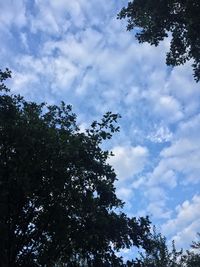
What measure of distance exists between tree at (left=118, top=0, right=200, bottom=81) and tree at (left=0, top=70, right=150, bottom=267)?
8.15 m

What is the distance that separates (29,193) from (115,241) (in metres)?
6.97

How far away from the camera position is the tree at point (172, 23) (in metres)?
17.4

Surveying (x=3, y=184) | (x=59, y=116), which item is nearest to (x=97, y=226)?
(x=3, y=184)

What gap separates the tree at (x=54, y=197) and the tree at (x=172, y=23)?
815 cm

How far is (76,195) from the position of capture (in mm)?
24234

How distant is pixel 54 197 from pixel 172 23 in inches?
483

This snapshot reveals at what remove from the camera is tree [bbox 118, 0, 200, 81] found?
57.1 ft

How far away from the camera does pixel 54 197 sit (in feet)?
80.0

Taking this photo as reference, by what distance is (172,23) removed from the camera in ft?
62.0

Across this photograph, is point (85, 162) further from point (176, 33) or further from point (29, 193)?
point (176, 33)

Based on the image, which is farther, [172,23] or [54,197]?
[54,197]

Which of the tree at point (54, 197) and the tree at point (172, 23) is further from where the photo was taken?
A: the tree at point (54, 197)

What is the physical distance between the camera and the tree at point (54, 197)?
2336 cm

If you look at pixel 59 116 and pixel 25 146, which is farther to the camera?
pixel 59 116
